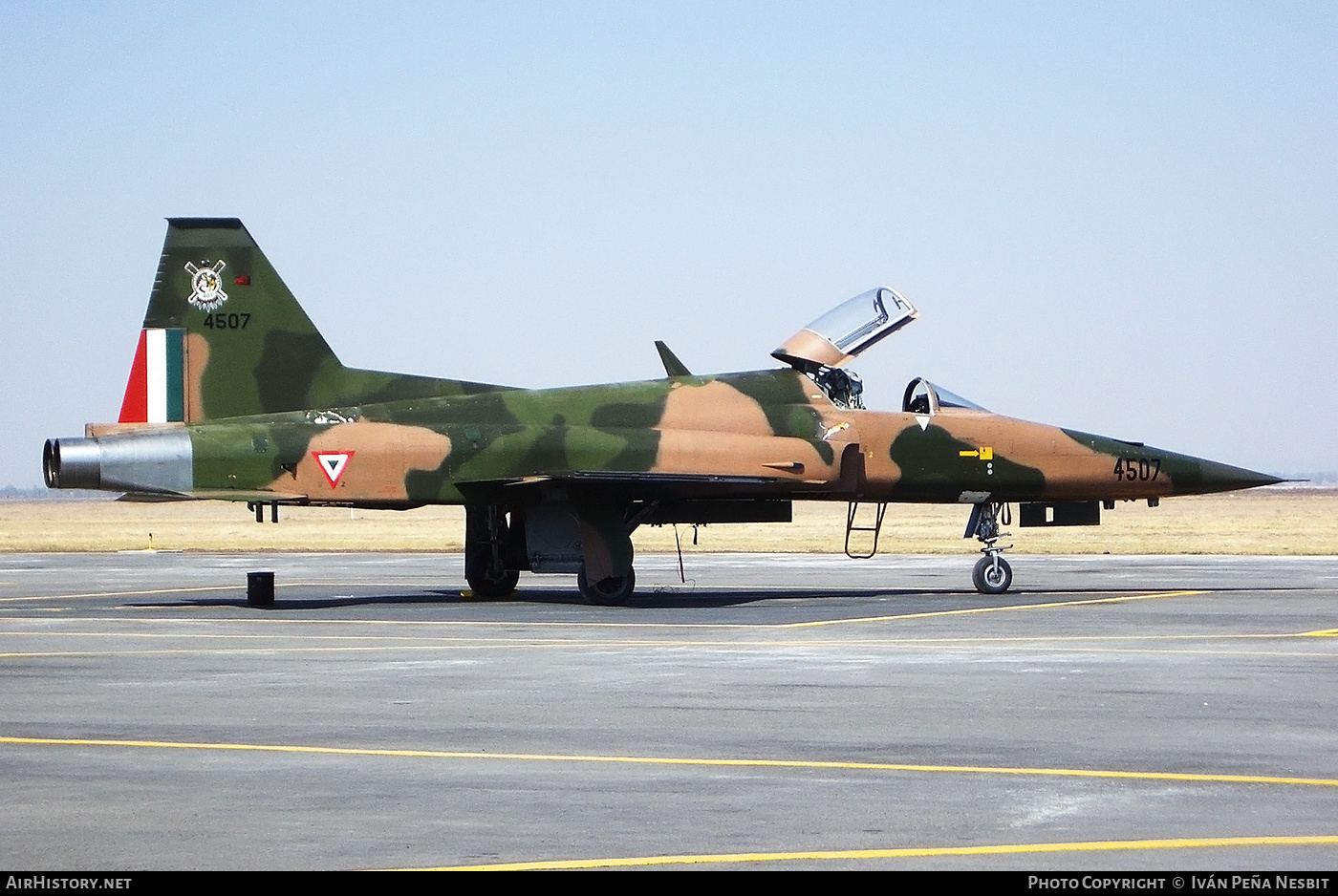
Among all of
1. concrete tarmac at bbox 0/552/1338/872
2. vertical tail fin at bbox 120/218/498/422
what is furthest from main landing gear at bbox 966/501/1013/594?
vertical tail fin at bbox 120/218/498/422

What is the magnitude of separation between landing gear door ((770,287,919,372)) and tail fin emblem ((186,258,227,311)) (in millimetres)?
8133

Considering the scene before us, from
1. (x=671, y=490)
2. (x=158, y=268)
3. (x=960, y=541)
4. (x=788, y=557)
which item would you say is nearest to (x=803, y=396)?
(x=671, y=490)

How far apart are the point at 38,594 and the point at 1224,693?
61.4 feet

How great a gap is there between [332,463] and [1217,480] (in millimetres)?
13500

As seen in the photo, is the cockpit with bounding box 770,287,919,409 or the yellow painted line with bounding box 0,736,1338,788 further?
the cockpit with bounding box 770,287,919,409

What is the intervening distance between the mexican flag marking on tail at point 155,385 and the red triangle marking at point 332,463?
216 cm

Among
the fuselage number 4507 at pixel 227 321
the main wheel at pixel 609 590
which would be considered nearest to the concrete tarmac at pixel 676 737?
the main wheel at pixel 609 590

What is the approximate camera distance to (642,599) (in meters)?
23.4

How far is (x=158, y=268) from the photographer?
22250mm

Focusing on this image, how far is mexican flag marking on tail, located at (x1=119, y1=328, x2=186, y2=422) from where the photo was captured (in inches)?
864

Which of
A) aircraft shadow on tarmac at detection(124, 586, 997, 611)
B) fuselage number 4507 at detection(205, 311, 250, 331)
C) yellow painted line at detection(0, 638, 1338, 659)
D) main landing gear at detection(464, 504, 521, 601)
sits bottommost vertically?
aircraft shadow on tarmac at detection(124, 586, 997, 611)

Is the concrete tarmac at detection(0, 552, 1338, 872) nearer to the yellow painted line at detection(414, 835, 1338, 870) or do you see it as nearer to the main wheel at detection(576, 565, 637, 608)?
the yellow painted line at detection(414, 835, 1338, 870)

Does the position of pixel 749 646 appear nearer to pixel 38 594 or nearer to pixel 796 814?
pixel 796 814

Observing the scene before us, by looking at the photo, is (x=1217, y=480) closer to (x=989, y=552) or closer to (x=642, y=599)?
(x=989, y=552)
